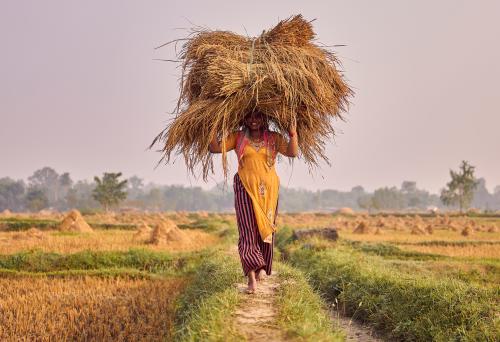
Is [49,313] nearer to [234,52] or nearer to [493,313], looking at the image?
[234,52]

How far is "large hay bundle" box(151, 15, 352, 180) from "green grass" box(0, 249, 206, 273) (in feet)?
23.8

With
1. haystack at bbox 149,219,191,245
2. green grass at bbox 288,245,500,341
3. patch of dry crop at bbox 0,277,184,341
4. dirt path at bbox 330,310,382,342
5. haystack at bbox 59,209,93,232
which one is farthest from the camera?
haystack at bbox 59,209,93,232

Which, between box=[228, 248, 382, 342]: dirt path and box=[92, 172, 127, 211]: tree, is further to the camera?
box=[92, 172, 127, 211]: tree

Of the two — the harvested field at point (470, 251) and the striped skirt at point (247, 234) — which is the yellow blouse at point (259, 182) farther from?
the harvested field at point (470, 251)

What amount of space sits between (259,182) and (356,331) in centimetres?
258

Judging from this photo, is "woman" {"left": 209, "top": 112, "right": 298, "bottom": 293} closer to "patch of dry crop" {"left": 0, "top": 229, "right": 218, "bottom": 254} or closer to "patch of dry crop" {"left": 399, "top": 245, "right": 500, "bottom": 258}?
"patch of dry crop" {"left": 0, "top": 229, "right": 218, "bottom": 254}

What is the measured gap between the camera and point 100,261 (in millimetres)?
13508

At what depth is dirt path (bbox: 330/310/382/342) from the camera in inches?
250

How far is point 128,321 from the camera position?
24.0 ft

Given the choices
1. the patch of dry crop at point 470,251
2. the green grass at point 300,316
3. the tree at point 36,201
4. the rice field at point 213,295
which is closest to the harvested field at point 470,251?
the patch of dry crop at point 470,251

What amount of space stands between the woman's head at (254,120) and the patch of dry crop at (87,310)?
2.79m

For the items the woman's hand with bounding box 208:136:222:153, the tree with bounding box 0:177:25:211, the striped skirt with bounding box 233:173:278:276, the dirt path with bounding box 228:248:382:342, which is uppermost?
the woman's hand with bounding box 208:136:222:153

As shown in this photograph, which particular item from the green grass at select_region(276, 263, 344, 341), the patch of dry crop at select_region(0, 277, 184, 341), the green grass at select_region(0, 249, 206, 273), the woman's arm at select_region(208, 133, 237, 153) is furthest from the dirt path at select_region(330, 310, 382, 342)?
the green grass at select_region(0, 249, 206, 273)

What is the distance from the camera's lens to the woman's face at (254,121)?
19.6 ft
